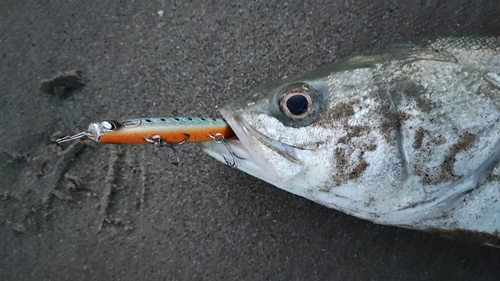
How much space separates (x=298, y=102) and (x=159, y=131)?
545 millimetres

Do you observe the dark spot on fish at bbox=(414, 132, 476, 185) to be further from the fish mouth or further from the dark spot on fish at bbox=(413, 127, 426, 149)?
the fish mouth

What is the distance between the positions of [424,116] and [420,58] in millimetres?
248

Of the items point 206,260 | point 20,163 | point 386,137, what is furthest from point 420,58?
point 20,163

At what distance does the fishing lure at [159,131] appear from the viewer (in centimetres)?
149

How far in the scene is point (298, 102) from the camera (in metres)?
1.64

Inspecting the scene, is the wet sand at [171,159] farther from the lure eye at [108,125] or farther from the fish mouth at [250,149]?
the lure eye at [108,125]

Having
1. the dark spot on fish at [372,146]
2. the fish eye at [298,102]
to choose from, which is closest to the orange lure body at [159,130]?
the fish eye at [298,102]

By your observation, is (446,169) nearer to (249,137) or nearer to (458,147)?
(458,147)

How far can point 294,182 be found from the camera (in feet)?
5.47

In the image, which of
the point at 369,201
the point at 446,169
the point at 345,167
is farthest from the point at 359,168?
the point at 446,169

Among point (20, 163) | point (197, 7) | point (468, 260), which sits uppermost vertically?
point (197, 7)

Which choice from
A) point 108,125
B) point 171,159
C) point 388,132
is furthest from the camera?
point 171,159

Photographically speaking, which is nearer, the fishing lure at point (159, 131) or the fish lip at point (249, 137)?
the fishing lure at point (159, 131)

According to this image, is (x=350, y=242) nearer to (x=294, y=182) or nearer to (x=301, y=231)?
(x=301, y=231)
